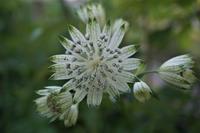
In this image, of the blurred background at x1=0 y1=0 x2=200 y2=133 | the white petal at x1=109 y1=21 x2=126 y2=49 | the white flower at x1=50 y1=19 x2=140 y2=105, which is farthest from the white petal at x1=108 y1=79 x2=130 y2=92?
the blurred background at x1=0 y1=0 x2=200 y2=133

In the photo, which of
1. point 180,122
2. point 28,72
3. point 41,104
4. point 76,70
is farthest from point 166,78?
point 28,72

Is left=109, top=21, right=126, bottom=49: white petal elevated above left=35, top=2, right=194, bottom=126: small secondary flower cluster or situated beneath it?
elevated above

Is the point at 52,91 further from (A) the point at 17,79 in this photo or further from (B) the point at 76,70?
(A) the point at 17,79

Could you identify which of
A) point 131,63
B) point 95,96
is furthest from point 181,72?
point 95,96

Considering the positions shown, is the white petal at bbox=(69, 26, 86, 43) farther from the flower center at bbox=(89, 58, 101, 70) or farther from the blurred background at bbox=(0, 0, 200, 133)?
the blurred background at bbox=(0, 0, 200, 133)

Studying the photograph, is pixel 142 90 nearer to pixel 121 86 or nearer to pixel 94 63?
pixel 121 86

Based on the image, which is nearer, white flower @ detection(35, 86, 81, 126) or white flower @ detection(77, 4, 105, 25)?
white flower @ detection(35, 86, 81, 126)

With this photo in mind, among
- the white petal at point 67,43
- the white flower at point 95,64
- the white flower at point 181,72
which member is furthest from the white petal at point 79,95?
the white flower at point 181,72
